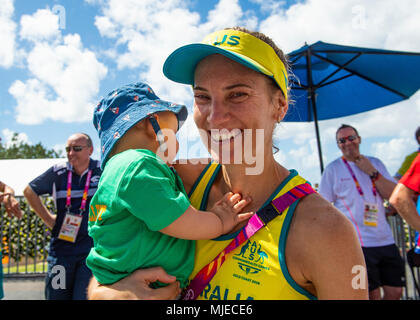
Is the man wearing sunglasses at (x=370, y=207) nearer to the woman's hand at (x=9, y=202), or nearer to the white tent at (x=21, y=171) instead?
the woman's hand at (x=9, y=202)

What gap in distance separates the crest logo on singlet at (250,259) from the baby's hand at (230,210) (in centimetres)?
12

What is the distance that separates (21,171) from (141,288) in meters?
16.8

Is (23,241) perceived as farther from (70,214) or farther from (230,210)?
(230,210)

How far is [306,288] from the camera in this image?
133 centimetres

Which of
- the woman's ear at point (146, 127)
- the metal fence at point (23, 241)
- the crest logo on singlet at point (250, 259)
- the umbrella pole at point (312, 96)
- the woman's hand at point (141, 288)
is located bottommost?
the metal fence at point (23, 241)

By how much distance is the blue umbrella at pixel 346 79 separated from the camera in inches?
212

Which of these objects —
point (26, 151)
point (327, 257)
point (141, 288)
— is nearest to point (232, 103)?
point (327, 257)

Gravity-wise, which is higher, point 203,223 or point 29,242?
point 203,223

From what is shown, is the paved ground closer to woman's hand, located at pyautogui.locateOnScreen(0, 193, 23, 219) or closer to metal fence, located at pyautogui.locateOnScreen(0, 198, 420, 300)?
metal fence, located at pyautogui.locateOnScreen(0, 198, 420, 300)

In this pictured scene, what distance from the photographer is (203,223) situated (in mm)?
1491

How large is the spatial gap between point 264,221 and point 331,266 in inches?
12.7

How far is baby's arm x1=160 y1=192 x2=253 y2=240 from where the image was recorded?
148 cm

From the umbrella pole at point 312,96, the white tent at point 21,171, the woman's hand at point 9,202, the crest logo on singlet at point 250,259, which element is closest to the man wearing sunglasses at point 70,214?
the woman's hand at point 9,202
